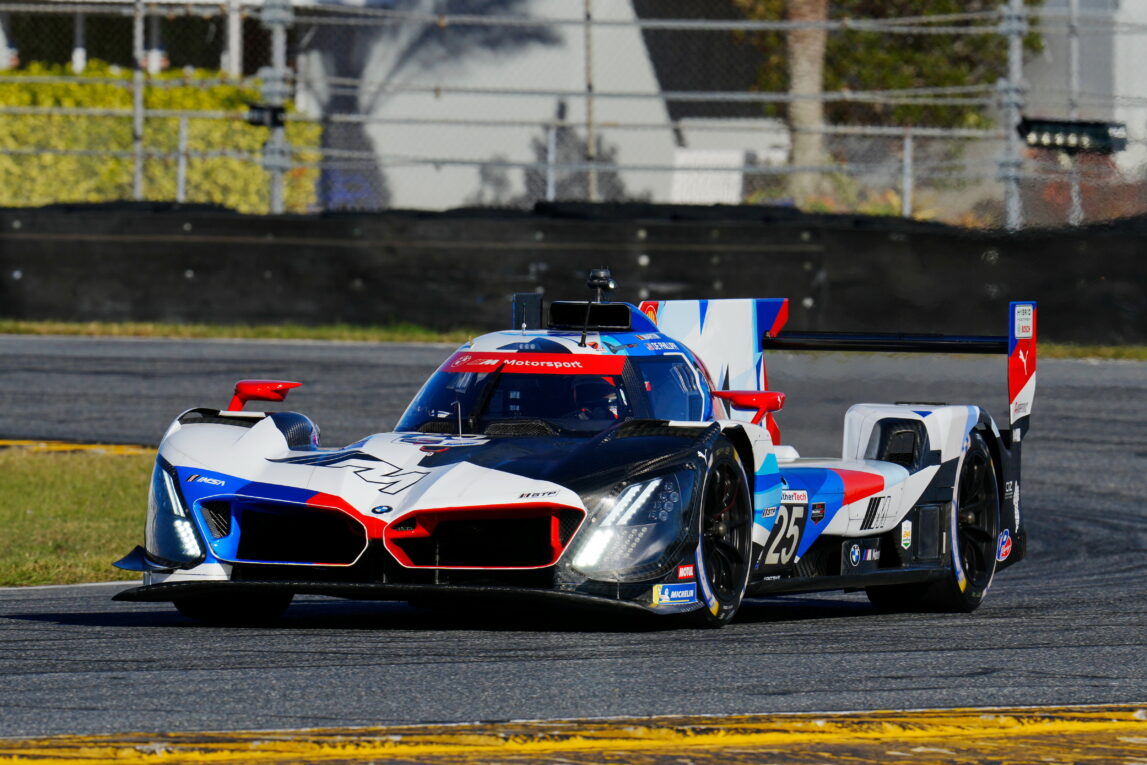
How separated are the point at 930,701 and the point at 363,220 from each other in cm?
1711

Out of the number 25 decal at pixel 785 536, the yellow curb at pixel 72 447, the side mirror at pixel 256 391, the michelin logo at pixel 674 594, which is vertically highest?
the side mirror at pixel 256 391

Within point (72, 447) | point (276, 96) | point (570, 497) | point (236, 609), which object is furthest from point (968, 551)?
point (276, 96)

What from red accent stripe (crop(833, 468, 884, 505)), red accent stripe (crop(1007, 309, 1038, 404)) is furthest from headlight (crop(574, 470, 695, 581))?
red accent stripe (crop(1007, 309, 1038, 404))

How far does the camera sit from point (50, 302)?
23.0 metres

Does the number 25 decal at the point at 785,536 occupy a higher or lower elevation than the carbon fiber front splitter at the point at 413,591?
higher

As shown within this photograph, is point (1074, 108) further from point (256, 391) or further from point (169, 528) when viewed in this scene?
point (169, 528)

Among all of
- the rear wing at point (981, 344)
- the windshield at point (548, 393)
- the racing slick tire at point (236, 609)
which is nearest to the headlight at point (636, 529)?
the windshield at point (548, 393)

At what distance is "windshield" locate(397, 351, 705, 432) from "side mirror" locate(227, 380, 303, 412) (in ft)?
1.80

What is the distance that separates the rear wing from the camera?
9.88 metres

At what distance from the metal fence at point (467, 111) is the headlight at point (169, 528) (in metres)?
15.5

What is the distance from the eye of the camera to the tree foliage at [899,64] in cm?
3312

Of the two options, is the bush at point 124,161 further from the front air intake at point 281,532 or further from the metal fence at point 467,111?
the front air intake at point 281,532

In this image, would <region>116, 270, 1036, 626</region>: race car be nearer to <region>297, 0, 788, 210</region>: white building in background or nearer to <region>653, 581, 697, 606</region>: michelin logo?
<region>653, 581, 697, 606</region>: michelin logo

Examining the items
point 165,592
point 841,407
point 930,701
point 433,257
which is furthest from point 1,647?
point 433,257
